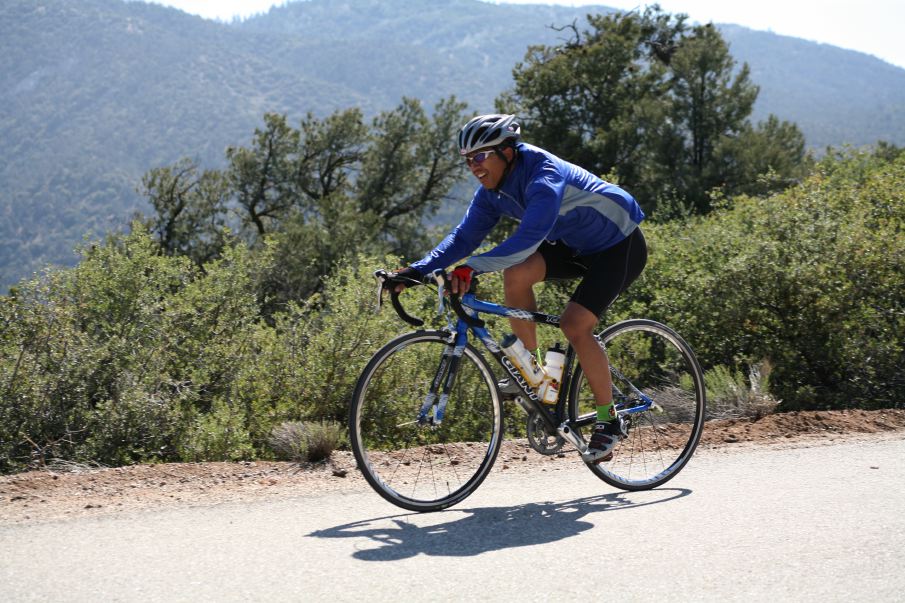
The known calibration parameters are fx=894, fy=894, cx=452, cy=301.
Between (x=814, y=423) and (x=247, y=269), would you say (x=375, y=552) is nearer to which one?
(x=814, y=423)

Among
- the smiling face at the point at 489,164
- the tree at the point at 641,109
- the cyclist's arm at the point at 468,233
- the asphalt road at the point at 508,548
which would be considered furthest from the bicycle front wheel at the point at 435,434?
the tree at the point at 641,109

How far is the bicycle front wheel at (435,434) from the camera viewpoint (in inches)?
184

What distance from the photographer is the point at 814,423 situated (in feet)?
22.2

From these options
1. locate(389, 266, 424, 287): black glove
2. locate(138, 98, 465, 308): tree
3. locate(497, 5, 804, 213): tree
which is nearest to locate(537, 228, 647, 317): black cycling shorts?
locate(389, 266, 424, 287): black glove

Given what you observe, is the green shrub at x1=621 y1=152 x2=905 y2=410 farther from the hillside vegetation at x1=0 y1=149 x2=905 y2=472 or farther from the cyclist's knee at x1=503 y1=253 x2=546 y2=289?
the cyclist's knee at x1=503 y1=253 x2=546 y2=289

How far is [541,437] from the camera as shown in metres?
5.06

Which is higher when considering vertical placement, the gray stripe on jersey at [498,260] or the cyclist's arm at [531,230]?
the cyclist's arm at [531,230]

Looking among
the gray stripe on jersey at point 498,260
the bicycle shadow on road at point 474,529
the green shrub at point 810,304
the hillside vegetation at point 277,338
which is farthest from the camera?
the green shrub at point 810,304

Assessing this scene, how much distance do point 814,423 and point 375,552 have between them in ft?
13.7

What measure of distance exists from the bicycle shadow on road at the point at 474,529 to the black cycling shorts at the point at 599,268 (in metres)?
1.10

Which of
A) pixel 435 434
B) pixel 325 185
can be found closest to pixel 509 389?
pixel 435 434

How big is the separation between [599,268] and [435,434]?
4.74 feet

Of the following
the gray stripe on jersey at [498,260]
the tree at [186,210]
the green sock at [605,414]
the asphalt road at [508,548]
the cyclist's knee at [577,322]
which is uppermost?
the tree at [186,210]

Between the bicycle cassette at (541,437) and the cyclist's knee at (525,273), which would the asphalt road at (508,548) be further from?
the cyclist's knee at (525,273)
